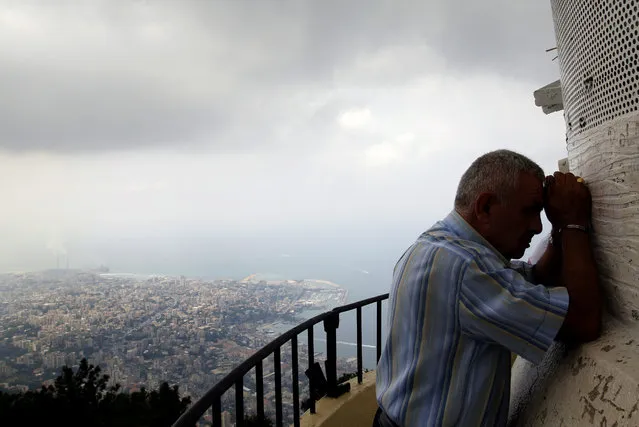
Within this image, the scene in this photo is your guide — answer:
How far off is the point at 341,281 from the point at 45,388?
37691 mm

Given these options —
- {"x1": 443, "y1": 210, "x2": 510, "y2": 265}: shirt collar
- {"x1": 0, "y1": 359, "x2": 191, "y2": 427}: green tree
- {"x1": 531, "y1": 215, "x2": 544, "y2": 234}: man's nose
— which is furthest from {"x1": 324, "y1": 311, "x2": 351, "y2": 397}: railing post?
{"x1": 0, "y1": 359, "x2": 191, "y2": 427}: green tree

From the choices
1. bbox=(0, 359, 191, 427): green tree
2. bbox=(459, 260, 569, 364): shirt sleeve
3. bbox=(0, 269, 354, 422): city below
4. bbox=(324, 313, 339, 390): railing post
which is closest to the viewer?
bbox=(459, 260, 569, 364): shirt sleeve

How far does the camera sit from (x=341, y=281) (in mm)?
47594

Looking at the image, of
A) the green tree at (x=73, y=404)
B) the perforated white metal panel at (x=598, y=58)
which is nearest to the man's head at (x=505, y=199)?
the perforated white metal panel at (x=598, y=58)

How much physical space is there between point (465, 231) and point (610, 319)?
0.62 m

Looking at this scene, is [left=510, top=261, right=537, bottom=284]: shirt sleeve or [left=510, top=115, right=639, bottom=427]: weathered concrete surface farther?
[left=510, top=261, right=537, bottom=284]: shirt sleeve

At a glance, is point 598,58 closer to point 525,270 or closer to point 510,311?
point 525,270

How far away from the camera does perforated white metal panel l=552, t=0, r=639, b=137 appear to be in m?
1.44

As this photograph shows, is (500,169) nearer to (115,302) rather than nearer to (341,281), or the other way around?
(115,302)

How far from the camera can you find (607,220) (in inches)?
63.0

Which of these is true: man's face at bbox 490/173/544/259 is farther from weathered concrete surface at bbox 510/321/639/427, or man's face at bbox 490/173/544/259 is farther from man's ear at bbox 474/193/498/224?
weathered concrete surface at bbox 510/321/639/427

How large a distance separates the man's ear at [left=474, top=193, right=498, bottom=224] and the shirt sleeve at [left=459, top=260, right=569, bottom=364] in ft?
0.89

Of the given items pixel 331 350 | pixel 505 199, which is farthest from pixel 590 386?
pixel 331 350

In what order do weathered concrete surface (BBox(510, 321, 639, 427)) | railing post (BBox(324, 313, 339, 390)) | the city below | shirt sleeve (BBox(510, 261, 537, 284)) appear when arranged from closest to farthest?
weathered concrete surface (BBox(510, 321, 639, 427)) → shirt sleeve (BBox(510, 261, 537, 284)) → railing post (BBox(324, 313, 339, 390)) → the city below
